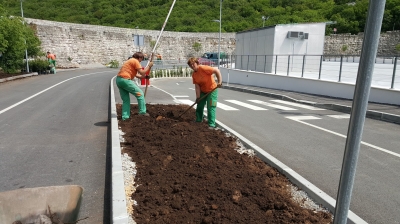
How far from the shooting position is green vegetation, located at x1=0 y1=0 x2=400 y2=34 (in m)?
68.8

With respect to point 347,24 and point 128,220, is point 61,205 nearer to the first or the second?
point 128,220

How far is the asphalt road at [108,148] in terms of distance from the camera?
4.19 meters

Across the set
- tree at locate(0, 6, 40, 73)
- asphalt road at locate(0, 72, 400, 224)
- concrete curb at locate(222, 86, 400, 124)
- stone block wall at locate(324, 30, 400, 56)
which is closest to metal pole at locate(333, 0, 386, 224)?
asphalt road at locate(0, 72, 400, 224)

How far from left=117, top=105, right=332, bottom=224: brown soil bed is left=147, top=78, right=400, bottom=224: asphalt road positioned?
77 cm

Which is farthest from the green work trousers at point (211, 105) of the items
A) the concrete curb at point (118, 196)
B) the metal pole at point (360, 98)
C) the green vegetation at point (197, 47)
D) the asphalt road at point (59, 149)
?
the green vegetation at point (197, 47)

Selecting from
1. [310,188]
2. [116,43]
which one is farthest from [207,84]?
[116,43]

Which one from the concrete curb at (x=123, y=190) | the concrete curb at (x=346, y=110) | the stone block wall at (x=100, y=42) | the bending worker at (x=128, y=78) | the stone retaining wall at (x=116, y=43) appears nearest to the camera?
the concrete curb at (x=123, y=190)

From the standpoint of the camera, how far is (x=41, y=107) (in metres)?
10.2

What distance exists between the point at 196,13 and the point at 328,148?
8546 cm

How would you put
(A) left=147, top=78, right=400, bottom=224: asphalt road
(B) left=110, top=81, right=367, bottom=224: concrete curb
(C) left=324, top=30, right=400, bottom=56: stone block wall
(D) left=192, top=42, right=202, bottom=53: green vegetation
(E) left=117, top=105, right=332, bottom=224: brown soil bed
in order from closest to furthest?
(B) left=110, top=81, right=367, bottom=224: concrete curb < (E) left=117, top=105, right=332, bottom=224: brown soil bed < (A) left=147, top=78, right=400, bottom=224: asphalt road < (C) left=324, top=30, right=400, bottom=56: stone block wall < (D) left=192, top=42, right=202, bottom=53: green vegetation

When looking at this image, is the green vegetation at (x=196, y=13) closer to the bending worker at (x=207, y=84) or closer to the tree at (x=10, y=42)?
the tree at (x=10, y=42)

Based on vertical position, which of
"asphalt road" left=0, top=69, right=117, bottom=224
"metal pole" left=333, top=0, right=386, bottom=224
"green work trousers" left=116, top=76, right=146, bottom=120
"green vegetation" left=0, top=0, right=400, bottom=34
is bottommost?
"asphalt road" left=0, top=69, right=117, bottom=224

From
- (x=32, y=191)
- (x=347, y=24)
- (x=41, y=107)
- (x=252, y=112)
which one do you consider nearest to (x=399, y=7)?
(x=347, y=24)

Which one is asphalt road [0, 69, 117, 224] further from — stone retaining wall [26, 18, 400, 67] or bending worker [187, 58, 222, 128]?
stone retaining wall [26, 18, 400, 67]
